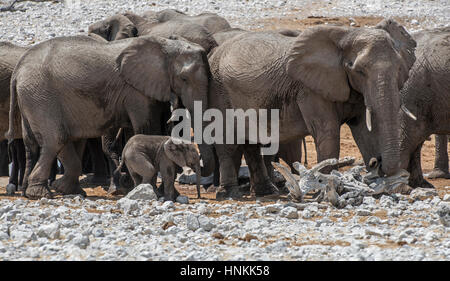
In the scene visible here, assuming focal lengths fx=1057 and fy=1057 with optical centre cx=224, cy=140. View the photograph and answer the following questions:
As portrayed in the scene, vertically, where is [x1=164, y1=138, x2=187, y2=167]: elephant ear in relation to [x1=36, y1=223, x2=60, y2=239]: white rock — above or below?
above

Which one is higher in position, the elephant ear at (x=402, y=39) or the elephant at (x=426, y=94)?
the elephant ear at (x=402, y=39)

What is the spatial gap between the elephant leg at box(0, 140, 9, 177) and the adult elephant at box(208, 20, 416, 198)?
486 centimetres

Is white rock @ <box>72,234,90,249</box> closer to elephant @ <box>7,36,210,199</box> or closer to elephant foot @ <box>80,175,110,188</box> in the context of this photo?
elephant @ <box>7,36,210,199</box>

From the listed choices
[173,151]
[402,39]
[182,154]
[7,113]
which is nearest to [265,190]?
[182,154]

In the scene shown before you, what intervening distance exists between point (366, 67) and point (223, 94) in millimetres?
2333

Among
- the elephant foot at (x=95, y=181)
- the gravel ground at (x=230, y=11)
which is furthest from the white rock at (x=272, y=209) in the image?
the gravel ground at (x=230, y=11)

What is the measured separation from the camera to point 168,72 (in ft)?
45.4

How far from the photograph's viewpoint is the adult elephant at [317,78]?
12.2 meters

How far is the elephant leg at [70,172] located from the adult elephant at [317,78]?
6.41 ft

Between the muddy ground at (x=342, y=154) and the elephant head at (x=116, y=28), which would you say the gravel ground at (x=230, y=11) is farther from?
the elephant head at (x=116, y=28)

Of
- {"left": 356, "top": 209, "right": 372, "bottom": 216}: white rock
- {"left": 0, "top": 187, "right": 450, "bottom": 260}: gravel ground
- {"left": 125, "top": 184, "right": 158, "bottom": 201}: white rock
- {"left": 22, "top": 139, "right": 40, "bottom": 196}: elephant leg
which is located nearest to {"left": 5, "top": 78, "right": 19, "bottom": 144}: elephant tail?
{"left": 22, "top": 139, "right": 40, "bottom": 196}: elephant leg

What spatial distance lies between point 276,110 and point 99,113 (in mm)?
2403

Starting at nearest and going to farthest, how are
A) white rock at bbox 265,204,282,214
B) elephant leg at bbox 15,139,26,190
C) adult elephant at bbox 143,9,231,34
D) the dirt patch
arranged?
white rock at bbox 265,204,282,214 → elephant leg at bbox 15,139,26,190 → adult elephant at bbox 143,9,231,34 → the dirt patch
